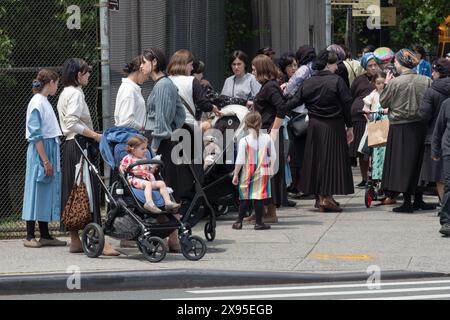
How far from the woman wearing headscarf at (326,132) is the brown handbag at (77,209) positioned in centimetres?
396

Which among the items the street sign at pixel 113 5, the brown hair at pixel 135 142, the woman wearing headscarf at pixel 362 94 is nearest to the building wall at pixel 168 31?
the street sign at pixel 113 5

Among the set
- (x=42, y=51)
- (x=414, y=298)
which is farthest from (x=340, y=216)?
(x=414, y=298)

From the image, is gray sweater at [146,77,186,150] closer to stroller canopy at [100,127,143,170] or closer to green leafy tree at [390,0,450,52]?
stroller canopy at [100,127,143,170]

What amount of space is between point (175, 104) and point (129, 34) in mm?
2656

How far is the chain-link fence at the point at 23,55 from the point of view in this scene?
14.2 meters

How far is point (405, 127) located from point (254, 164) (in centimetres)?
268

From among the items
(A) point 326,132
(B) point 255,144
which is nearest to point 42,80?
(B) point 255,144

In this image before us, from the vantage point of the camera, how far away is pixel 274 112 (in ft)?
47.4

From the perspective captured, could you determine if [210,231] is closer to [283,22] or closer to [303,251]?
[303,251]

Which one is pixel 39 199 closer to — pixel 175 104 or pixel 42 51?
pixel 175 104

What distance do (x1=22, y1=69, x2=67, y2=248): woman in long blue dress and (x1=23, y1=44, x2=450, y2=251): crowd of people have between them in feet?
0.04

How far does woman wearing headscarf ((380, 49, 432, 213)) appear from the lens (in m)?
15.1

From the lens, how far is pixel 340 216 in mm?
15141

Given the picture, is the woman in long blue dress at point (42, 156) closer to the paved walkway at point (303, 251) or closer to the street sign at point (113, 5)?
the paved walkway at point (303, 251)
